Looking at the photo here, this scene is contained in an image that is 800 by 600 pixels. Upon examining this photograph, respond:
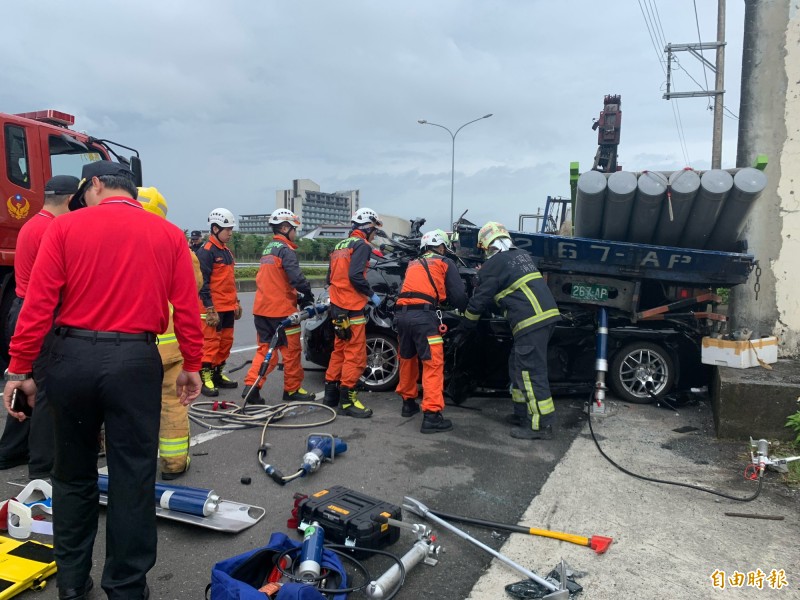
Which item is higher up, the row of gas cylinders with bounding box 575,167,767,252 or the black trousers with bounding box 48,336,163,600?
the row of gas cylinders with bounding box 575,167,767,252

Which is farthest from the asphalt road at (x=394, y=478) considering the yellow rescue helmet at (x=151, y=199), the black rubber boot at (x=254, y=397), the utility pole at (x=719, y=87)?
the utility pole at (x=719, y=87)

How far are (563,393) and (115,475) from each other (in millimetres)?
4941

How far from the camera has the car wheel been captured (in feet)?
21.4

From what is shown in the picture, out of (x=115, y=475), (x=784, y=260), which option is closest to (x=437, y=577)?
(x=115, y=475)

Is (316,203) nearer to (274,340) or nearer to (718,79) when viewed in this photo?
(718,79)

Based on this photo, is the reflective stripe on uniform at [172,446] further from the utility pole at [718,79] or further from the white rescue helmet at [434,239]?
the utility pole at [718,79]

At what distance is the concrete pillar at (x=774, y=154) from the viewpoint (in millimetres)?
5684

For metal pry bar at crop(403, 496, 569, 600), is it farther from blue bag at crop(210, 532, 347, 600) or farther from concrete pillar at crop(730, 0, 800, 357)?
concrete pillar at crop(730, 0, 800, 357)

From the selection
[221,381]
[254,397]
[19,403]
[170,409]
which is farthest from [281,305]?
[19,403]

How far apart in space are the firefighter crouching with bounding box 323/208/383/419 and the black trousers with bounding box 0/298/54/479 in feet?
8.68

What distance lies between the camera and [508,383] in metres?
6.36

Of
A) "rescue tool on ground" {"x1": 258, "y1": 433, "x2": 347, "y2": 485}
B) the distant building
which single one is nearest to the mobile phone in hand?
"rescue tool on ground" {"x1": 258, "y1": 433, "x2": 347, "y2": 485}

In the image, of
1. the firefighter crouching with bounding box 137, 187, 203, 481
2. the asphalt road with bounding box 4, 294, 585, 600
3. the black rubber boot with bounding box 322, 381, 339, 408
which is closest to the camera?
the asphalt road with bounding box 4, 294, 585, 600

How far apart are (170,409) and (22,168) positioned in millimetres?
4549
